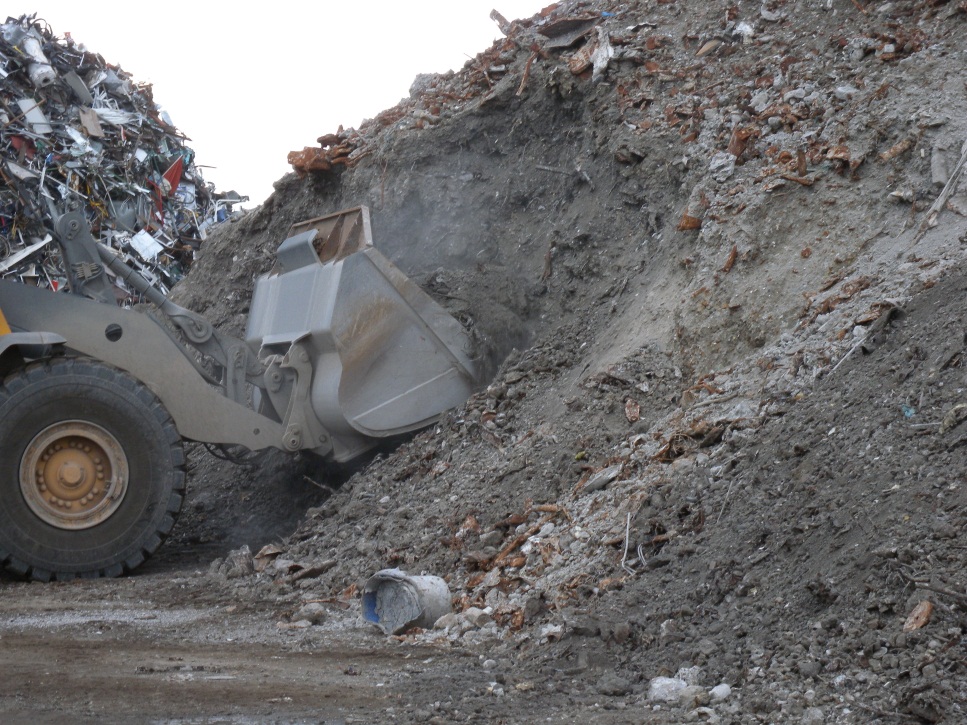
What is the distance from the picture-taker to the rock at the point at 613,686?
374 cm

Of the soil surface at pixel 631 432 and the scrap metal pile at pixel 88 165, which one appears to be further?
the scrap metal pile at pixel 88 165

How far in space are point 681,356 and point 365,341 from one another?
2.12 metres

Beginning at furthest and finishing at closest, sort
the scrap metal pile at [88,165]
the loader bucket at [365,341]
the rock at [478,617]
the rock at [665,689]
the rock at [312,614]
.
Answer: the scrap metal pile at [88,165], the loader bucket at [365,341], the rock at [312,614], the rock at [478,617], the rock at [665,689]

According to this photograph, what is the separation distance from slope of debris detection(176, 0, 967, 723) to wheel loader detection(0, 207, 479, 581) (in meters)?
0.46

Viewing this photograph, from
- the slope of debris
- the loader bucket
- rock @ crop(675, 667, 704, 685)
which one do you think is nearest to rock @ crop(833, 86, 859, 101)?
the slope of debris

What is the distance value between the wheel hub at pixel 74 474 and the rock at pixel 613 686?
378 cm

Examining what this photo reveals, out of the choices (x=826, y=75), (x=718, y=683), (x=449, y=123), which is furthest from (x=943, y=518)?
(x=449, y=123)

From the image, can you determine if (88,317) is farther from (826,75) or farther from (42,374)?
(826,75)

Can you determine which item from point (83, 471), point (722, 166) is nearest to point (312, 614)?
point (83, 471)

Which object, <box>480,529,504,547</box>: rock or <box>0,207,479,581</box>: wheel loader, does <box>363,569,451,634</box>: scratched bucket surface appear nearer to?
<box>480,529,504,547</box>: rock

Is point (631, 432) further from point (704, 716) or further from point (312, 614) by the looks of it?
point (704, 716)

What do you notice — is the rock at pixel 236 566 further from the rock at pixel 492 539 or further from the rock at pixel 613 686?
the rock at pixel 613 686

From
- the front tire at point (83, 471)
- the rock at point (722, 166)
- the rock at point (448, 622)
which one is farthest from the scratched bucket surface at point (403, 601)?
the rock at point (722, 166)

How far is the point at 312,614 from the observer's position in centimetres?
532
